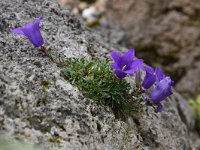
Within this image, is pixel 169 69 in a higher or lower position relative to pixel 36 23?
higher

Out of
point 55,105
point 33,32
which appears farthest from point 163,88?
point 33,32

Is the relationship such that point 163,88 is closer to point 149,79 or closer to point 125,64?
point 149,79

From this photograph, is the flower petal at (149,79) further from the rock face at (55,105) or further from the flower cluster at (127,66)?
the rock face at (55,105)

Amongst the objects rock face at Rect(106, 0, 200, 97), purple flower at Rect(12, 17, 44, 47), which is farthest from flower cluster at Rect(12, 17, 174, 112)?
rock face at Rect(106, 0, 200, 97)

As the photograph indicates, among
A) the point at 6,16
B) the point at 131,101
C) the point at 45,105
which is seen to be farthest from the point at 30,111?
the point at 6,16

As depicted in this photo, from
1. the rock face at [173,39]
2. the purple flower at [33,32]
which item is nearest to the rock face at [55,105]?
the purple flower at [33,32]

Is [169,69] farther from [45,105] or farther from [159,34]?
[45,105]
